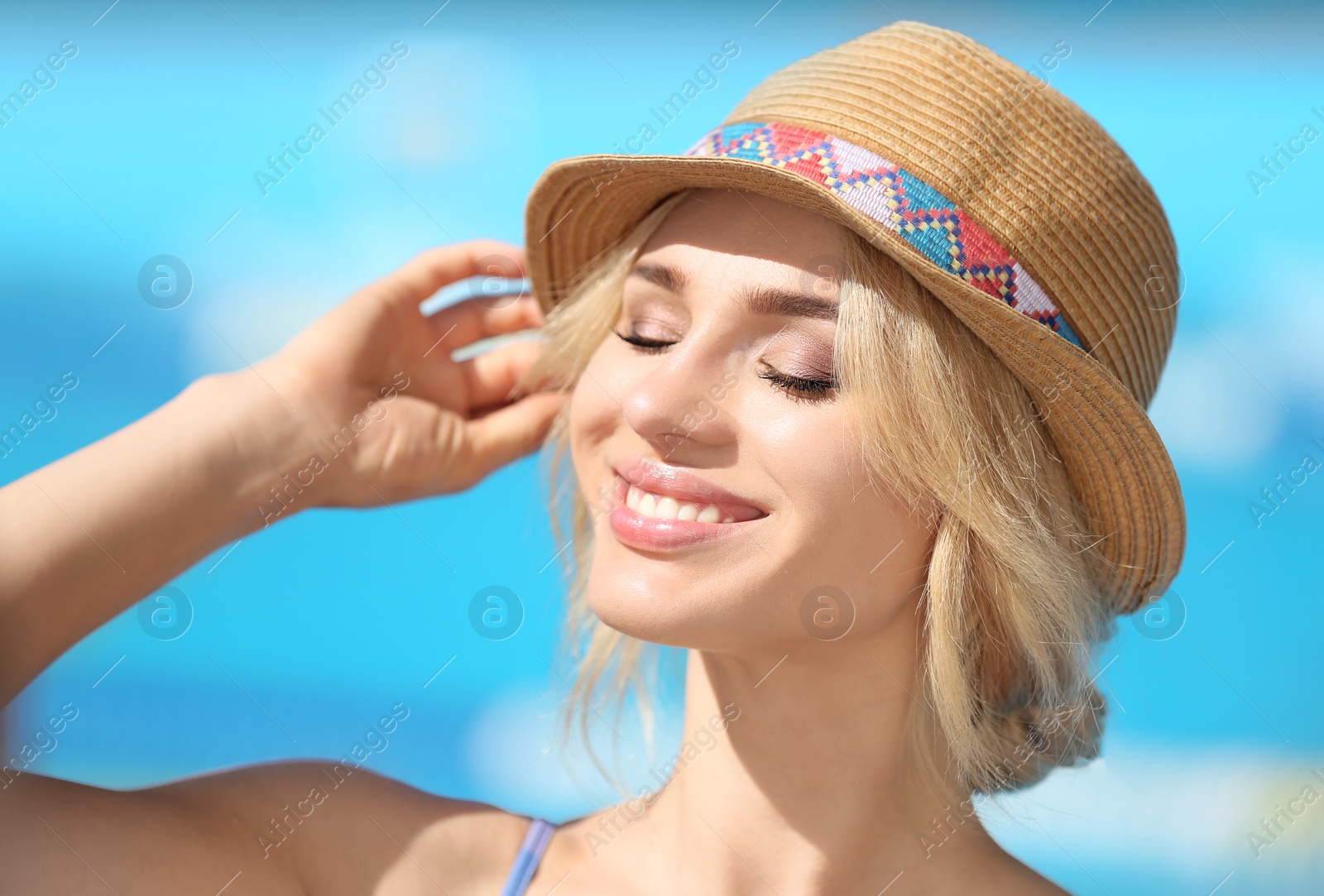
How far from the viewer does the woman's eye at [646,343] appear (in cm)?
160

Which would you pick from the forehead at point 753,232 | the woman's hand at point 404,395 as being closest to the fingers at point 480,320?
the woman's hand at point 404,395

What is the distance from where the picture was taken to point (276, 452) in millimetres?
1780

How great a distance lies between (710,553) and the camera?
143cm

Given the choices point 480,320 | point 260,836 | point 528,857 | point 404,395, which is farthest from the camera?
point 480,320

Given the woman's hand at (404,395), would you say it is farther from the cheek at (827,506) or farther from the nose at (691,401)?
the cheek at (827,506)

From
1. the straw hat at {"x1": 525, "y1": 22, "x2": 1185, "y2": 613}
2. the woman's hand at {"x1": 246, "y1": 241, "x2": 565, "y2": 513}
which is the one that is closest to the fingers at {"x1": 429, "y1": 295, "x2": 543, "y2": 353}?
the woman's hand at {"x1": 246, "y1": 241, "x2": 565, "y2": 513}

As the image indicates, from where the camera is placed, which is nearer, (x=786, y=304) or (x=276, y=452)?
(x=786, y=304)

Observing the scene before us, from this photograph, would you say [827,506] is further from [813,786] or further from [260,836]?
[260,836]

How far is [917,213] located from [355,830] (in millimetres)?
1253

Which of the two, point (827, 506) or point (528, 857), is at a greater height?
point (827, 506)

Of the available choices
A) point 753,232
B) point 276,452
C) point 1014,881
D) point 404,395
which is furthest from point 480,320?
point 1014,881

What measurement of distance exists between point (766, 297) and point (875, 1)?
14.7 ft

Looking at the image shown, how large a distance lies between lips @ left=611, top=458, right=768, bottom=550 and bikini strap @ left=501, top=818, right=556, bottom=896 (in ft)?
1.89

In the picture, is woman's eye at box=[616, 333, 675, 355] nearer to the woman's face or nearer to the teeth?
the woman's face
